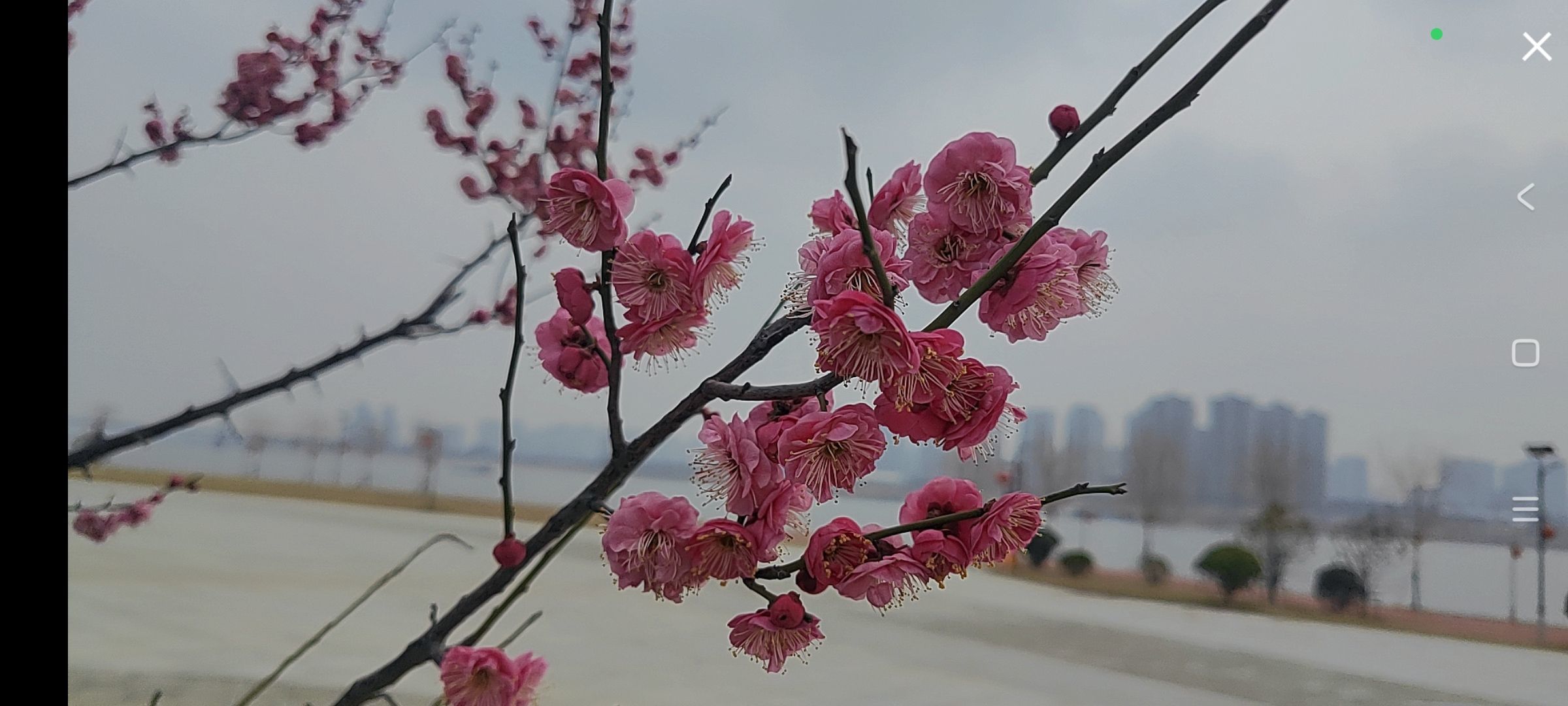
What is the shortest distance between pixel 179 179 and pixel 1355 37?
132 centimetres

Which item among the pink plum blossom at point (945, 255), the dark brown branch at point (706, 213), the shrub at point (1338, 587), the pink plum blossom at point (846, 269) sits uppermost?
the dark brown branch at point (706, 213)

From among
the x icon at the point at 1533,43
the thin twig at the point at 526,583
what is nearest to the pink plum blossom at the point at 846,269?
the thin twig at the point at 526,583

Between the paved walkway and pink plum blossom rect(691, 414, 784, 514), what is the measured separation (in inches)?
30.4

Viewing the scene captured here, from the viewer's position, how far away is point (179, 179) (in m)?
1.03

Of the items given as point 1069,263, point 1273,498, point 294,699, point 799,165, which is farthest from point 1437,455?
point 294,699

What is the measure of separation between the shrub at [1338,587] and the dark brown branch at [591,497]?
3.53 feet

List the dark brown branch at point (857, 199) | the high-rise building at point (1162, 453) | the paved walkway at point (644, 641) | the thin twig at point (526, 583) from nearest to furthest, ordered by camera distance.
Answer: the dark brown branch at point (857, 199)
the thin twig at point (526, 583)
the paved walkway at point (644, 641)
the high-rise building at point (1162, 453)

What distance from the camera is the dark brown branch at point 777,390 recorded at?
0.22m

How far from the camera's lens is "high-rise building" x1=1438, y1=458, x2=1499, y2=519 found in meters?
1.03

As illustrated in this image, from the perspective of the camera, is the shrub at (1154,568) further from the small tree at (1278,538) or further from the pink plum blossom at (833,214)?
the pink plum blossom at (833,214)

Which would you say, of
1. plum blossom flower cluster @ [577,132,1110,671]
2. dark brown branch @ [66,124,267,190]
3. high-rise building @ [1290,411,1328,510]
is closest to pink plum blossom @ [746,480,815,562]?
plum blossom flower cluster @ [577,132,1110,671]

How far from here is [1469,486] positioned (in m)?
1.03

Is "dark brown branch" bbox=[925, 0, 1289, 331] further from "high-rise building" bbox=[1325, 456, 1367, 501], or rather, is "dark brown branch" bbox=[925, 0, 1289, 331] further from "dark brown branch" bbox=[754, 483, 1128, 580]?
"high-rise building" bbox=[1325, 456, 1367, 501]

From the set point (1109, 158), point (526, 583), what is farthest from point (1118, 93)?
point (526, 583)
